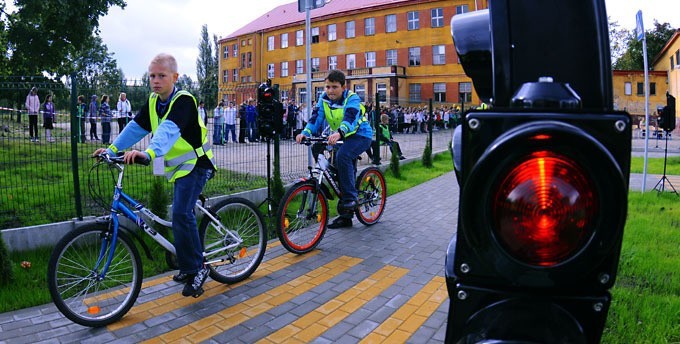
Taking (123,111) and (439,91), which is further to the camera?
(439,91)

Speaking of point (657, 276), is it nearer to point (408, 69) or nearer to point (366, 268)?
point (366, 268)

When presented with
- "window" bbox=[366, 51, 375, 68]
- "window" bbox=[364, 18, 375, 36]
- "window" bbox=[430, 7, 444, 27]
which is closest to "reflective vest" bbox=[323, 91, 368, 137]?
"window" bbox=[430, 7, 444, 27]

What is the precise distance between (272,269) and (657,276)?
381 cm

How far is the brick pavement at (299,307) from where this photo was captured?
11.7 ft

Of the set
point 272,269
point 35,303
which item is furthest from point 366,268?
point 35,303

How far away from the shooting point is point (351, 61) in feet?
178

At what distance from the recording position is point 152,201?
223 inches

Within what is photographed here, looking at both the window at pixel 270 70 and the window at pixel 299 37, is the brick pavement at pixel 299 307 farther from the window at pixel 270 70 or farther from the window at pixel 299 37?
the window at pixel 270 70

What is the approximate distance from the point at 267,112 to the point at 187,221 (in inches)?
129

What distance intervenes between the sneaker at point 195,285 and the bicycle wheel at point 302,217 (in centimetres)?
129

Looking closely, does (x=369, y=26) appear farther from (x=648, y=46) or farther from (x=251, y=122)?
(x=251, y=122)

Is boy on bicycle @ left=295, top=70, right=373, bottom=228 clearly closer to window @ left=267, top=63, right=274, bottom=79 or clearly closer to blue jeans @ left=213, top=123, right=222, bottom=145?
blue jeans @ left=213, top=123, right=222, bottom=145

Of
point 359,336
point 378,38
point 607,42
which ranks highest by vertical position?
point 378,38

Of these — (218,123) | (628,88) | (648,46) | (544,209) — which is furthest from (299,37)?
(544,209)
